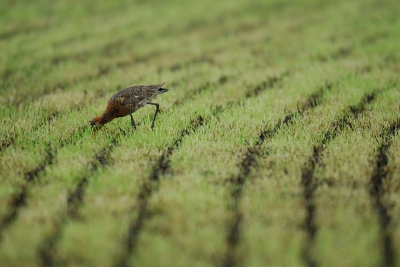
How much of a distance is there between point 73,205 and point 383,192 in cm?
246

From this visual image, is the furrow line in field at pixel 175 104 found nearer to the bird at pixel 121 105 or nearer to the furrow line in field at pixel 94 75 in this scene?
the bird at pixel 121 105

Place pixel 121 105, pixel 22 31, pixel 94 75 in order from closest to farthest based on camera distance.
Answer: pixel 121 105 → pixel 94 75 → pixel 22 31

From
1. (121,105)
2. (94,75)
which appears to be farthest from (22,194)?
(94,75)

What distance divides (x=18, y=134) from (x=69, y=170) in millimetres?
1134

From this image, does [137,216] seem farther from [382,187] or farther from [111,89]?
[111,89]

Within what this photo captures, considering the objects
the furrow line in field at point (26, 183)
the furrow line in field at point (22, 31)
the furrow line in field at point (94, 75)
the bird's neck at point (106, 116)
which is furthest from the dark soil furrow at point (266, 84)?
the furrow line in field at point (22, 31)

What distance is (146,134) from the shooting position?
3875 mm

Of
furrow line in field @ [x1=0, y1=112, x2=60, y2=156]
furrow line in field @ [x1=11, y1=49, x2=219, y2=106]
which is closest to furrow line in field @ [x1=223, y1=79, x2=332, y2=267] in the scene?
furrow line in field @ [x1=0, y1=112, x2=60, y2=156]

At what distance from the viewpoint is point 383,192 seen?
9.45 ft

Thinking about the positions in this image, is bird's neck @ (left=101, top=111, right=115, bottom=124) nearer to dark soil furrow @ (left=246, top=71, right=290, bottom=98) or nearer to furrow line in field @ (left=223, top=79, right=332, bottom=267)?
furrow line in field @ (left=223, top=79, right=332, bottom=267)

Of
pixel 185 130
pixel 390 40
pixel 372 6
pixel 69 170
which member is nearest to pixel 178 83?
pixel 185 130

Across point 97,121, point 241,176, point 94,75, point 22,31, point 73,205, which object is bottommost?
point 241,176

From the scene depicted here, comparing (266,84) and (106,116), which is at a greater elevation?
(106,116)

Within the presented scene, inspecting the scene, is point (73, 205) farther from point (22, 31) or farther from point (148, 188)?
point (22, 31)
